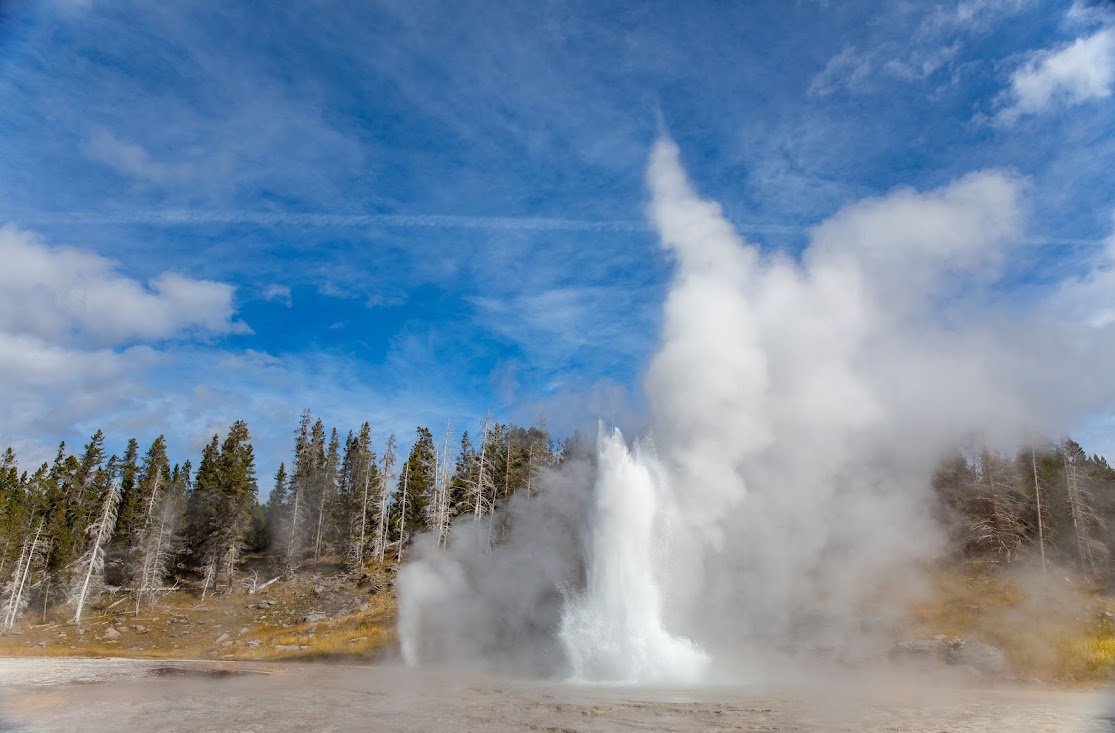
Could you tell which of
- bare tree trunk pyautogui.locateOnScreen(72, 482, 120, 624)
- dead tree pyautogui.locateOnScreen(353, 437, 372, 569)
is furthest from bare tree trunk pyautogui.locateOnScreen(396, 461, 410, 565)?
bare tree trunk pyautogui.locateOnScreen(72, 482, 120, 624)

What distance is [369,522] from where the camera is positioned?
70375mm

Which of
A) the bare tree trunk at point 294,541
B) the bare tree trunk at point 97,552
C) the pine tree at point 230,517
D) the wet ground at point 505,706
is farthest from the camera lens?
the bare tree trunk at point 294,541

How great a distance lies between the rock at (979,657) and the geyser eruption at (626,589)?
31.1ft

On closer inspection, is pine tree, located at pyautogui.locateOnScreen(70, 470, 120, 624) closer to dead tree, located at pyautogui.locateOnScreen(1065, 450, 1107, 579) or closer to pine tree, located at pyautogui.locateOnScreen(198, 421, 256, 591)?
pine tree, located at pyautogui.locateOnScreen(198, 421, 256, 591)

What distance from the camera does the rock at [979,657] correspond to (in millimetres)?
24594

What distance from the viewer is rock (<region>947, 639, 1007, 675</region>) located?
968 inches

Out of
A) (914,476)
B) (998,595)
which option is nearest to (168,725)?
(998,595)

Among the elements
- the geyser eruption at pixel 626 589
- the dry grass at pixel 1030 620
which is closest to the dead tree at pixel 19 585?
the geyser eruption at pixel 626 589

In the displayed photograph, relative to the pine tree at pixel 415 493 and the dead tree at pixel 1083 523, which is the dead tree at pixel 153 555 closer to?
the pine tree at pixel 415 493

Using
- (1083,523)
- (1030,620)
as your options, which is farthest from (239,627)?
(1083,523)

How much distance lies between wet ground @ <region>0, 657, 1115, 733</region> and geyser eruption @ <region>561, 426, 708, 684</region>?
2853 mm

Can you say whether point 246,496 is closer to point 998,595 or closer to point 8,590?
point 8,590

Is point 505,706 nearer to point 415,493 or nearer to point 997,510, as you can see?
point 997,510

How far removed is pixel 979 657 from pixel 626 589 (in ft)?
43.4
